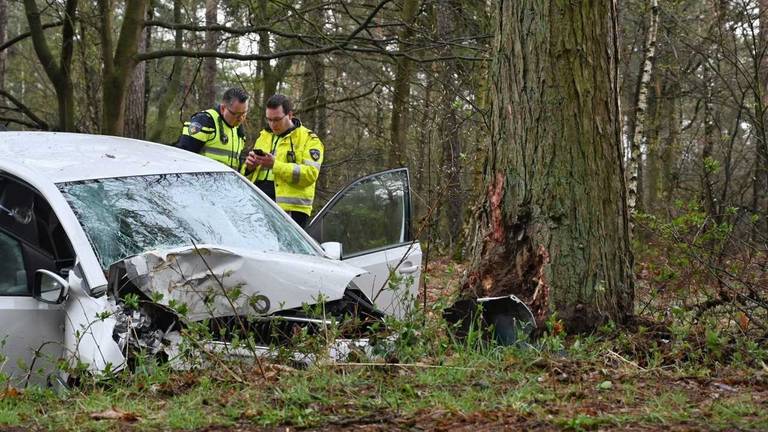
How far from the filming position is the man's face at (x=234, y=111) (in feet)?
28.0

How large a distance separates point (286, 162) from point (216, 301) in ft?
11.0

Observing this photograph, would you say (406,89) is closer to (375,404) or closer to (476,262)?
(476,262)

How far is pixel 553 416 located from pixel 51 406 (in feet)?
7.97

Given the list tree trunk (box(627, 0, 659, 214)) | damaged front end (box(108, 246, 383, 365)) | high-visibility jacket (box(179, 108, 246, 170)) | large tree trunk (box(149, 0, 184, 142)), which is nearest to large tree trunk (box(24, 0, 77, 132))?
large tree trunk (box(149, 0, 184, 142))

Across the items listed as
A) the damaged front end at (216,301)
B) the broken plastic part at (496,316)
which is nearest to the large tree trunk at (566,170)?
the broken plastic part at (496,316)

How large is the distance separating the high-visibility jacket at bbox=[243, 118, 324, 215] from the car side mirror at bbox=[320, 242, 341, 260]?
1964 mm

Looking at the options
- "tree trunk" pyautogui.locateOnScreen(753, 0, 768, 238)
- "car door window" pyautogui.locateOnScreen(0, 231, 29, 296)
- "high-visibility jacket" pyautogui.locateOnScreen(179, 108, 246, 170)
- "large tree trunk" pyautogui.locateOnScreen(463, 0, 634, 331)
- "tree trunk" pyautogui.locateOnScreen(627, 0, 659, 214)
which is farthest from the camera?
"tree trunk" pyautogui.locateOnScreen(627, 0, 659, 214)

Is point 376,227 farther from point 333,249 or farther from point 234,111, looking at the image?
point 234,111

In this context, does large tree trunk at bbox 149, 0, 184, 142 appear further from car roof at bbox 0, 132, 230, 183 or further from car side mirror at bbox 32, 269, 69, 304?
car side mirror at bbox 32, 269, 69, 304

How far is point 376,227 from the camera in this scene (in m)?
6.59

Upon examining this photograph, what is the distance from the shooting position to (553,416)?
4.01 meters

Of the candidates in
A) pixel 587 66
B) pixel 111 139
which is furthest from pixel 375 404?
pixel 111 139

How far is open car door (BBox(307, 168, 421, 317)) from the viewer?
6.31 m

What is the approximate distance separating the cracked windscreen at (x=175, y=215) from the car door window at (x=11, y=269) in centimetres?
43
